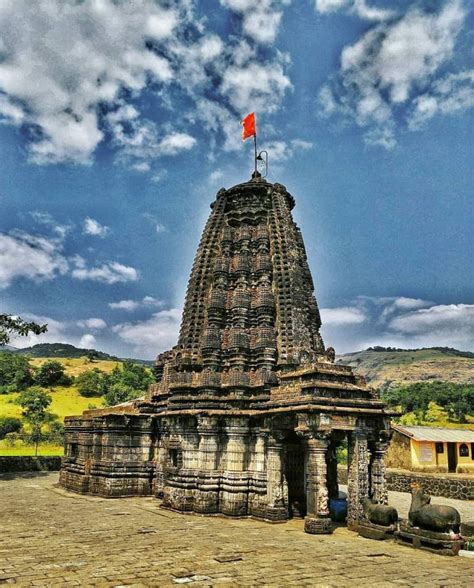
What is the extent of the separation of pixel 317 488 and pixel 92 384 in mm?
69443

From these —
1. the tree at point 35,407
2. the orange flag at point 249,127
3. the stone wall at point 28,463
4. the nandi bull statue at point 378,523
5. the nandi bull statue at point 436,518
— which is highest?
the orange flag at point 249,127

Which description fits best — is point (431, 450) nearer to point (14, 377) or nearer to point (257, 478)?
point (257, 478)

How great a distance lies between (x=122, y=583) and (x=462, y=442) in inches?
1133

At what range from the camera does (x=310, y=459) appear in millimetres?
15172

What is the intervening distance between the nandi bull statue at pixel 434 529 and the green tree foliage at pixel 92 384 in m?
70.0

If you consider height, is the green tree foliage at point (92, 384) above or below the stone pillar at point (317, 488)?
above

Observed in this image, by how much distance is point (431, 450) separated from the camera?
31953mm

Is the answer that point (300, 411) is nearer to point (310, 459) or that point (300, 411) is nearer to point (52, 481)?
point (310, 459)

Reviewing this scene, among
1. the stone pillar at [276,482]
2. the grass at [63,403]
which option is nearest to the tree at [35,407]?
the grass at [63,403]

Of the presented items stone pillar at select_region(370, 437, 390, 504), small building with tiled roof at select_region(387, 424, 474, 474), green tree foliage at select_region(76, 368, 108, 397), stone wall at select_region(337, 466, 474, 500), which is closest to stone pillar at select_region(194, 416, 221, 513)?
stone pillar at select_region(370, 437, 390, 504)

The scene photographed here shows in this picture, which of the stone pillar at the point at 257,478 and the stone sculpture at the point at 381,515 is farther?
the stone pillar at the point at 257,478

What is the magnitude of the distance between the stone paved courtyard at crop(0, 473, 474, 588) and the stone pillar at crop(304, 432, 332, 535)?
514 mm

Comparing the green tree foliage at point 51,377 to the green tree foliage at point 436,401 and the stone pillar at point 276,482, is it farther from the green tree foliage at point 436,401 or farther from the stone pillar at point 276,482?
the stone pillar at point 276,482

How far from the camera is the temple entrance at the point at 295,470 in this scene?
18.2 meters
